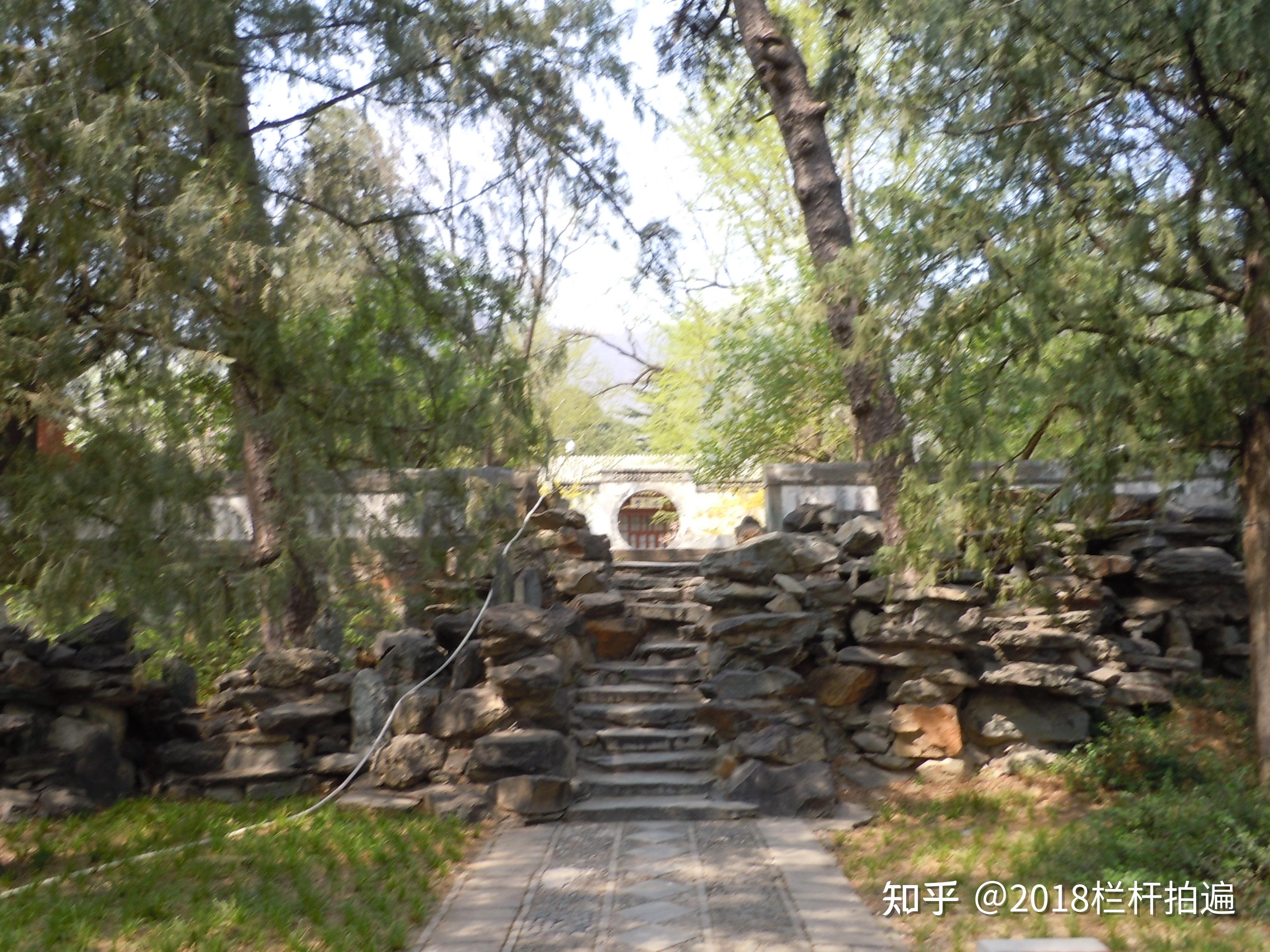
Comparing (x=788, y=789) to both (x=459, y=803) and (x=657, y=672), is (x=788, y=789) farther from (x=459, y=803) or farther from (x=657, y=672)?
(x=459, y=803)

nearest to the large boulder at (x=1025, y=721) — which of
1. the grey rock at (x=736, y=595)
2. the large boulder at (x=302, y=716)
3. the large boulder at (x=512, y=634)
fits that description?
the grey rock at (x=736, y=595)

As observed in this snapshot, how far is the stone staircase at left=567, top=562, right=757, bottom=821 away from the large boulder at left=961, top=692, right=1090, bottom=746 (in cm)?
190

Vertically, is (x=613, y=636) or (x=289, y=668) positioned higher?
(x=289, y=668)

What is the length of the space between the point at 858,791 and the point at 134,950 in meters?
4.88

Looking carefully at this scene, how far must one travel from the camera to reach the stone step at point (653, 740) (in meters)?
7.96

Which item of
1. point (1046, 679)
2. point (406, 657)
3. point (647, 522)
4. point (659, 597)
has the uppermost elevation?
point (647, 522)

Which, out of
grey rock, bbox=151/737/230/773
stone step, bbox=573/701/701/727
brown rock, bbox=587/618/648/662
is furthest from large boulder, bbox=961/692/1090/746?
grey rock, bbox=151/737/230/773

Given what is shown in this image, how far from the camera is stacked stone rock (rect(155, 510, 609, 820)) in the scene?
727 cm

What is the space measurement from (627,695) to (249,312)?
4.16 meters

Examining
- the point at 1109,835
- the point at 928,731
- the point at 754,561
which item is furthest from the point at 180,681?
the point at 1109,835

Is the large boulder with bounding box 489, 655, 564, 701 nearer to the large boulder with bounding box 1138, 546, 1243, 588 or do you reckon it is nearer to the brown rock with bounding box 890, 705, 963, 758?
the brown rock with bounding box 890, 705, 963, 758

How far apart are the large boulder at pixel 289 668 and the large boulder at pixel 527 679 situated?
1.32 meters

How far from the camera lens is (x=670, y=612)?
9.50 m

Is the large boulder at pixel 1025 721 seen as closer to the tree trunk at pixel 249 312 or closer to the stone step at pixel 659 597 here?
the stone step at pixel 659 597
